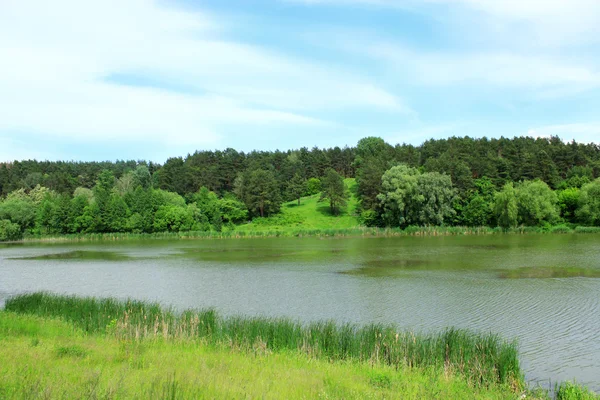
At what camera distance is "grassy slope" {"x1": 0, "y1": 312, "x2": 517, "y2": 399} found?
7535mm

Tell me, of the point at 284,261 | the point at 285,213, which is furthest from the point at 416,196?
the point at 284,261

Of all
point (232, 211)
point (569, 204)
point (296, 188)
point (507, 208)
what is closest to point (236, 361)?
point (507, 208)

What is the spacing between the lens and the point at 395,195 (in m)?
71.7

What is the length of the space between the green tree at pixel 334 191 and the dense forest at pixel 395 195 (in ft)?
0.62

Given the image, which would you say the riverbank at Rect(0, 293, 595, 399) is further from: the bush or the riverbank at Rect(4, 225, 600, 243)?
the bush

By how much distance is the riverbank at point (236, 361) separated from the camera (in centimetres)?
802

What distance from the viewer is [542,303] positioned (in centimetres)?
2069

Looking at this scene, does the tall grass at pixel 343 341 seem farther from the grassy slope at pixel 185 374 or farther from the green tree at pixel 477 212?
the green tree at pixel 477 212

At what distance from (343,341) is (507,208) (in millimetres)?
63164

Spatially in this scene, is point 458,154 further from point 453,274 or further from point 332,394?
point 332,394

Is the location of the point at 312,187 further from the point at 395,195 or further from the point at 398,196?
the point at 398,196

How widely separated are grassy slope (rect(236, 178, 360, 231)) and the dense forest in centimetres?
224

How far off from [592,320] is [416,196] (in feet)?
177

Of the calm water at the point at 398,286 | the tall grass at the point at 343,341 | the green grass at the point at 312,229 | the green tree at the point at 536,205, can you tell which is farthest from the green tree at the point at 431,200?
the tall grass at the point at 343,341
